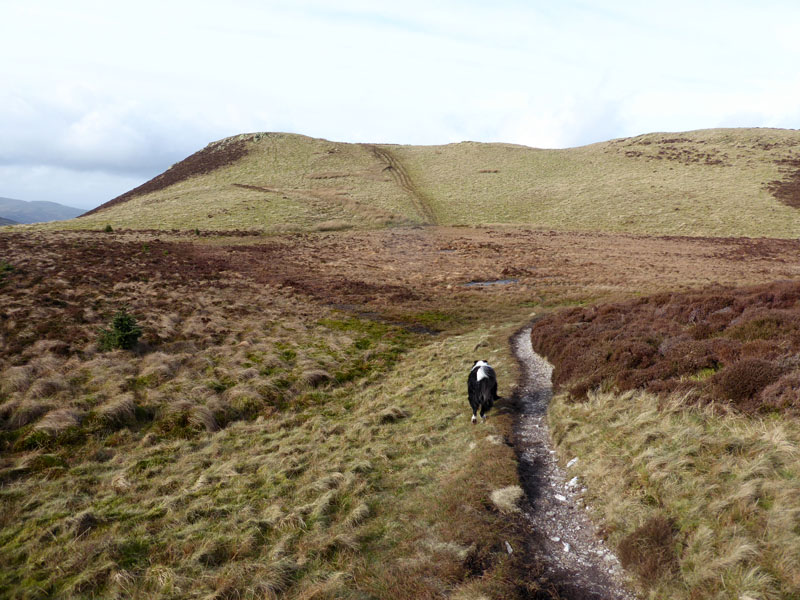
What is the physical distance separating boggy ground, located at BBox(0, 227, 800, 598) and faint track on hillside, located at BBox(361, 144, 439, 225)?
4271cm

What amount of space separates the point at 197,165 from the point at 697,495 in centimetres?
10695

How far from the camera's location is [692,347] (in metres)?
10.9

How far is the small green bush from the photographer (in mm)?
15539

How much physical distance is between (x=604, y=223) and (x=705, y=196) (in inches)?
771

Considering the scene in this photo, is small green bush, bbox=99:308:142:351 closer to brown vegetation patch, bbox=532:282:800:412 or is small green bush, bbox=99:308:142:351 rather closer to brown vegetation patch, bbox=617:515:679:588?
brown vegetation patch, bbox=532:282:800:412

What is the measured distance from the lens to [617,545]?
598cm

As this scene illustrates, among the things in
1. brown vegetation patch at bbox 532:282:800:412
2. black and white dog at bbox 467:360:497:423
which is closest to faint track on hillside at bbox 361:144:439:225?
brown vegetation patch at bbox 532:282:800:412

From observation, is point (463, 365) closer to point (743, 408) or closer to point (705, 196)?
point (743, 408)

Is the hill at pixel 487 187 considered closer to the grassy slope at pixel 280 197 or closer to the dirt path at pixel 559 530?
the grassy slope at pixel 280 197

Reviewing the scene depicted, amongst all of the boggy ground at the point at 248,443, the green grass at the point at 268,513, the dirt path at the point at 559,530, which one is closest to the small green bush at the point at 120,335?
the boggy ground at the point at 248,443

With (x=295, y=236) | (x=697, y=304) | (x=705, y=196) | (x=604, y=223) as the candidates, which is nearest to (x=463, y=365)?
(x=697, y=304)

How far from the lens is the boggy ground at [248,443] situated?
6215 mm

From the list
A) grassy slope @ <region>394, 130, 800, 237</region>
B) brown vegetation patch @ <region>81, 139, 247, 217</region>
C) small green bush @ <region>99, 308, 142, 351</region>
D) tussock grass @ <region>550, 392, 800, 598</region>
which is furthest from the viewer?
brown vegetation patch @ <region>81, 139, 247, 217</region>

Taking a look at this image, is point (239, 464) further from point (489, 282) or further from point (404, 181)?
point (404, 181)
